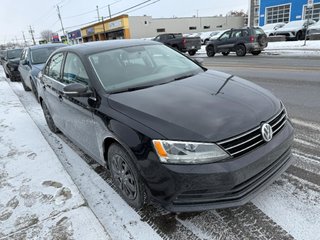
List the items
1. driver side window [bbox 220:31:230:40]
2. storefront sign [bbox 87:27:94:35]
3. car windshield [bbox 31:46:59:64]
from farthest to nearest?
1. storefront sign [bbox 87:27:94:35]
2. driver side window [bbox 220:31:230:40]
3. car windshield [bbox 31:46:59:64]

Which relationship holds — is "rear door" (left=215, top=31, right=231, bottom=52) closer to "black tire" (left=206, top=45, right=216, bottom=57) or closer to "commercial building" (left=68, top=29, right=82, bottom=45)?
"black tire" (left=206, top=45, right=216, bottom=57)

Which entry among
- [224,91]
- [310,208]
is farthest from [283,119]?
[310,208]

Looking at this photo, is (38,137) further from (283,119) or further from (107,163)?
(283,119)

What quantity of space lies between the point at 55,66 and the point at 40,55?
16.7 feet

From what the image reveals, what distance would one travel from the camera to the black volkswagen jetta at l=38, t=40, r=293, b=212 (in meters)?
2.20

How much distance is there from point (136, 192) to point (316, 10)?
39402mm

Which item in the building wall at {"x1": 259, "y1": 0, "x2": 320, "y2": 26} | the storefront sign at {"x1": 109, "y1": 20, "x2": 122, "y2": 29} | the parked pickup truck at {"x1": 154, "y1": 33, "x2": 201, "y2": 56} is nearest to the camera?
the parked pickup truck at {"x1": 154, "y1": 33, "x2": 201, "y2": 56}

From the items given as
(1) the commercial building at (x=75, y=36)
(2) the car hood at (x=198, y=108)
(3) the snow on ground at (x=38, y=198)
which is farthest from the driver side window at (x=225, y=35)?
(1) the commercial building at (x=75, y=36)

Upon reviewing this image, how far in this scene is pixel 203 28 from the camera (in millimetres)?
65312

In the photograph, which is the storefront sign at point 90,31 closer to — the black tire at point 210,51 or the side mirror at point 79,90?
the black tire at point 210,51

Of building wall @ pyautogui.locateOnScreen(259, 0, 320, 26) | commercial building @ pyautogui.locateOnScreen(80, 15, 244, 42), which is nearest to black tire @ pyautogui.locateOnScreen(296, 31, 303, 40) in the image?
building wall @ pyautogui.locateOnScreen(259, 0, 320, 26)

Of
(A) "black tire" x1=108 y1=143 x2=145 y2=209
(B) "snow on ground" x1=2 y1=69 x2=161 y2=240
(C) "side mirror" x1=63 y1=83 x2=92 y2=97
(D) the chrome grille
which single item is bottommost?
(B) "snow on ground" x1=2 y1=69 x2=161 y2=240

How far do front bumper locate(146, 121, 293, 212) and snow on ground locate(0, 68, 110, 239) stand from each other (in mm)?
750

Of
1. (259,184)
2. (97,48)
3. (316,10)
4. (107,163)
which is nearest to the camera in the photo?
(259,184)
